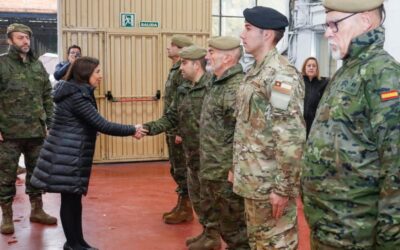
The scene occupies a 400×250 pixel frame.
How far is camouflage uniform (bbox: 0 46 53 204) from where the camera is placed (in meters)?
4.13

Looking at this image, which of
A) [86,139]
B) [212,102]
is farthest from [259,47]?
[86,139]

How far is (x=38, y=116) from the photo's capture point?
4285 mm

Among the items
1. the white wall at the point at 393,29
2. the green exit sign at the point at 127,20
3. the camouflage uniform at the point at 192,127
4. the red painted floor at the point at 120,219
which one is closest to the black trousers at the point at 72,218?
the red painted floor at the point at 120,219

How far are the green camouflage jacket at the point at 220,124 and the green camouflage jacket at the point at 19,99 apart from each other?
183 centimetres

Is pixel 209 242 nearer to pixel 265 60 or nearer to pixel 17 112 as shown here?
pixel 265 60

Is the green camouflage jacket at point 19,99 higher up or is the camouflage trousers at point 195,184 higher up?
the green camouflage jacket at point 19,99

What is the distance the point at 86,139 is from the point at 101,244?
0.98m

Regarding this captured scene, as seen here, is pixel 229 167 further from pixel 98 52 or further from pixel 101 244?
pixel 98 52

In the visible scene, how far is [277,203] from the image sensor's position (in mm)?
2322

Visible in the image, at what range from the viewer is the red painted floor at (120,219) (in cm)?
389

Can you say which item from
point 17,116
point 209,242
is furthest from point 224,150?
point 17,116

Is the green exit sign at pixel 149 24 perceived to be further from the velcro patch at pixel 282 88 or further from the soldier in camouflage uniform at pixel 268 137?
the velcro patch at pixel 282 88

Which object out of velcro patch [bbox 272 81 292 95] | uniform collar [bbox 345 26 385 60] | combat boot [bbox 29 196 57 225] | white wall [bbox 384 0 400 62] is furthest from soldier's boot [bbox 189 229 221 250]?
white wall [bbox 384 0 400 62]

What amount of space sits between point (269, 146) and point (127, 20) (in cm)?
516
